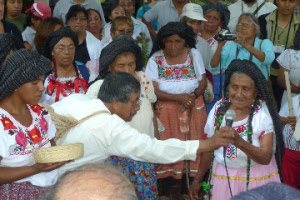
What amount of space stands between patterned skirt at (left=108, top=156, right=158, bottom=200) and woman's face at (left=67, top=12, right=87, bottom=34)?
2.80m

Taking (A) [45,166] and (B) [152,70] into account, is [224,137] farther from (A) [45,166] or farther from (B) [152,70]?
(B) [152,70]

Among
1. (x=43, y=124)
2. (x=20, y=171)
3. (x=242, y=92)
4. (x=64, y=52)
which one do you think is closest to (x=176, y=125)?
(x=64, y=52)

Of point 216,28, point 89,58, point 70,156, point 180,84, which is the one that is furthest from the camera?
point 216,28

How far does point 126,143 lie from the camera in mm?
3119

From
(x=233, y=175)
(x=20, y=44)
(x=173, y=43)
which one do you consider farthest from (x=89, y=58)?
(x=233, y=175)

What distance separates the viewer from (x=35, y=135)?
313 centimetres

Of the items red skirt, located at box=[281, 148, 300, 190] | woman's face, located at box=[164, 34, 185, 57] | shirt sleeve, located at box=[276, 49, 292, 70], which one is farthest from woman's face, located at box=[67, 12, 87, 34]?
red skirt, located at box=[281, 148, 300, 190]

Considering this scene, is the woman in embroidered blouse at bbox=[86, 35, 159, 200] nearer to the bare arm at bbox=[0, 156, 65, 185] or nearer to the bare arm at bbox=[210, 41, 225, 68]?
the bare arm at bbox=[0, 156, 65, 185]

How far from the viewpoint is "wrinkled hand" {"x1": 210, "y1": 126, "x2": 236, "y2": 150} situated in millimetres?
3219

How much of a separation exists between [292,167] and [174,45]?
1.88m

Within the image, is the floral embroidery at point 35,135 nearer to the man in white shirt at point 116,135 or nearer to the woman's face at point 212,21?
the man in white shirt at point 116,135

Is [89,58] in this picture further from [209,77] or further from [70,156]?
[70,156]

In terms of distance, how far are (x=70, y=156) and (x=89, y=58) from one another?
3075mm

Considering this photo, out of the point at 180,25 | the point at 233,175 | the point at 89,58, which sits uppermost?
the point at 180,25
